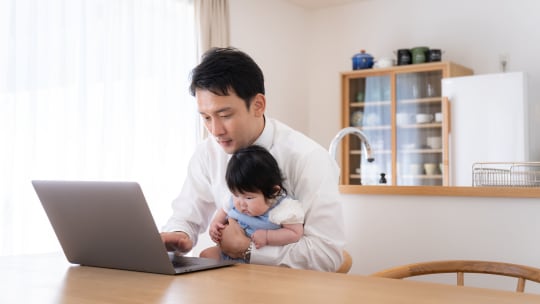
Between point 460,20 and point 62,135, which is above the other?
point 460,20

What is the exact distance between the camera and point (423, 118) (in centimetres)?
505

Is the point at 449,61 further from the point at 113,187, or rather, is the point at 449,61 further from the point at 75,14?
the point at 113,187

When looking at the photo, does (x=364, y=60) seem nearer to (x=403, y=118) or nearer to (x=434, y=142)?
(x=403, y=118)

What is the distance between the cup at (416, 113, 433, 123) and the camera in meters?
5.01

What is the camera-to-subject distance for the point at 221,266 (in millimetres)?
1434

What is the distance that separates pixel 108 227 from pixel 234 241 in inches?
16.5

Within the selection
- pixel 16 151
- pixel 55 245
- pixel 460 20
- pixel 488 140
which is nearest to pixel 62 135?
pixel 16 151

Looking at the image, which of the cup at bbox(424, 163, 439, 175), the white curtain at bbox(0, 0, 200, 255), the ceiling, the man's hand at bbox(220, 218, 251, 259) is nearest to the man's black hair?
the man's hand at bbox(220, 218, 251, 259)

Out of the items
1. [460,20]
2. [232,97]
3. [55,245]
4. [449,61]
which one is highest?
[460,20]

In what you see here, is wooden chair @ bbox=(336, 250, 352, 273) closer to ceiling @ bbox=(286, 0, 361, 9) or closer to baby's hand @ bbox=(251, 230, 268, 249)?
baby's hand @ bbox=(251, 230, 268, 249)

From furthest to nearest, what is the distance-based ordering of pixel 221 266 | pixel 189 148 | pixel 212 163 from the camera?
pixel 189 148
pixel 212 163
pixel 221 266

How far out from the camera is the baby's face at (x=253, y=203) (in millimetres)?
1727

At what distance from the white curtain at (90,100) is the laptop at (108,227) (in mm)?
1952

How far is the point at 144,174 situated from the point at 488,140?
96.6 inches
